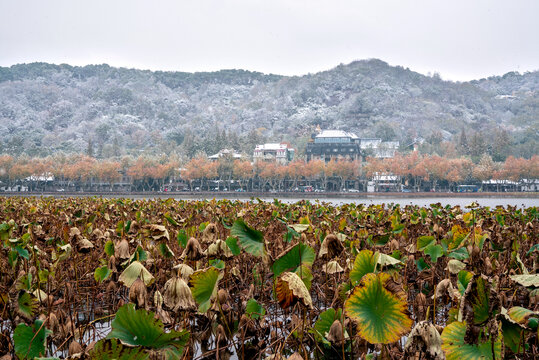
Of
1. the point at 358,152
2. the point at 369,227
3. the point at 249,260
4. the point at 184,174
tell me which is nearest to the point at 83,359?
the point at 249,260

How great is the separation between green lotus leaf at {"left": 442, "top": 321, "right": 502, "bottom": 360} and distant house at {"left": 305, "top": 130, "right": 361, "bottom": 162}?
99.9 meters

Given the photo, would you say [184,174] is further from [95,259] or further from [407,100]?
[407,100]

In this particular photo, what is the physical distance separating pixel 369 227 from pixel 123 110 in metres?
204

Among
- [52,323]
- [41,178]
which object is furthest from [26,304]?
[41,178]

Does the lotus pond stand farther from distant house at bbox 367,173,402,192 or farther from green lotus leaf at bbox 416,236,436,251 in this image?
distant house at bbox 367,173,402,192

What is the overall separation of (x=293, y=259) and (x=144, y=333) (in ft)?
3.25

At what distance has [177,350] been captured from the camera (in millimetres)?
2031

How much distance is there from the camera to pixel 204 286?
2.74 metres

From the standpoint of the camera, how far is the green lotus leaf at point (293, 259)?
265 centimetres

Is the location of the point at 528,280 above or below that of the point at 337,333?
above

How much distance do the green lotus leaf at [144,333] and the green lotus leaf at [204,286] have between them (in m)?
0.63

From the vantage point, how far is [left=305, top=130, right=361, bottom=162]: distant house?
4076 inches

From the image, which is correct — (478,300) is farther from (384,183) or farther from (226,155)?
(384,183)

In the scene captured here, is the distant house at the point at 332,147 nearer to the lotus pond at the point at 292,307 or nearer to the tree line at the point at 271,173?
the tree line at the point at 271,173
